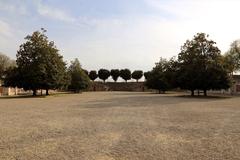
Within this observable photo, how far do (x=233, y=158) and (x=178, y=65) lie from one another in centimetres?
4548

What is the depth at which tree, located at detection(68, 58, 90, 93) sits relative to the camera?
84750 mm

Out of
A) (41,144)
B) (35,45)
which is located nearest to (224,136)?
(41,144)

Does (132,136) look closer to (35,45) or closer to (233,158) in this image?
(233,158)

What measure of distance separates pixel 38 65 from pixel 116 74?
308 feet

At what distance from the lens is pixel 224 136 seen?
42.5 ft

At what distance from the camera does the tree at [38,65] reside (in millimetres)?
52875

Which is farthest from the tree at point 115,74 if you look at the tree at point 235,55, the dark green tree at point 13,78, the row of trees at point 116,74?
the dark green tree at point 13,78

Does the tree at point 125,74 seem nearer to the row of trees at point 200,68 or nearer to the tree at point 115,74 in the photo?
the tree at point 115,74

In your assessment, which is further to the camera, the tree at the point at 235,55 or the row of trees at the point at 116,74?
the row of trees at the point at 116,74

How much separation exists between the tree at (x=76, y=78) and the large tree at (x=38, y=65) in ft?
93.8

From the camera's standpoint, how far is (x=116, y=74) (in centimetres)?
14650

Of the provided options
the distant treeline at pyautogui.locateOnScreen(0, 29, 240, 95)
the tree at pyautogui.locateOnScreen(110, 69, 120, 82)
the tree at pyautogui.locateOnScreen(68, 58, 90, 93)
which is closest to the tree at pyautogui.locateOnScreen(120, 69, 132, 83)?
the tree at pyautogui.locateOnScreen(110, 69, 120, 82)

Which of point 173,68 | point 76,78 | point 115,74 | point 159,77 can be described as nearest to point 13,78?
point 173,68

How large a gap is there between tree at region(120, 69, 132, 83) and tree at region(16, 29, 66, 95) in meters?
90.3
